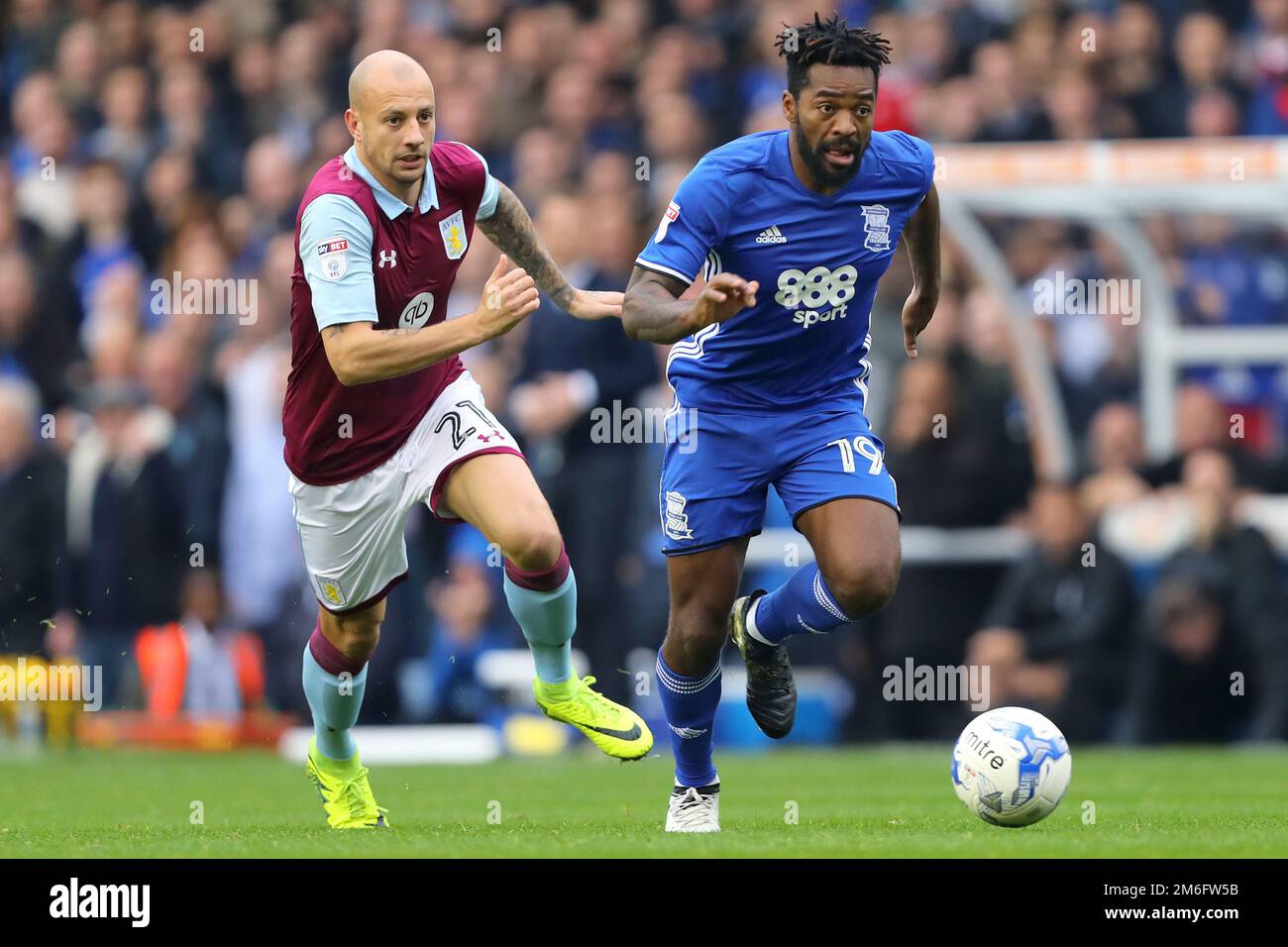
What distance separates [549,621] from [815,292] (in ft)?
→ 5.59

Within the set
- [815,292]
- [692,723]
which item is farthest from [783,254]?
[692,723]

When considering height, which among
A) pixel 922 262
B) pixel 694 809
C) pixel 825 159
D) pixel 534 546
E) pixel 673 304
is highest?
pixel 825 159

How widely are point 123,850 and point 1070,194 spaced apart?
8.71 m

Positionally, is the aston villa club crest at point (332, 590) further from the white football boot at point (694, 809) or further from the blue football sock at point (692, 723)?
the white football boot at point (694, 809)

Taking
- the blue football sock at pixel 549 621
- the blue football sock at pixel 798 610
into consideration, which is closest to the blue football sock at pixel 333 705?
the blue football sock at pixel 549 621

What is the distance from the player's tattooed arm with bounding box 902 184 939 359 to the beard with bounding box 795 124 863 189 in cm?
51

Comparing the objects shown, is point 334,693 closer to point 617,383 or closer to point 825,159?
point 825,159

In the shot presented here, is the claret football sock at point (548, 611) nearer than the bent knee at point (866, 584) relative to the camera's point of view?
No

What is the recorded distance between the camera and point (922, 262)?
905 cm

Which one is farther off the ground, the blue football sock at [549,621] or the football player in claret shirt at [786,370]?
the football player in claret shirt at [786,370]

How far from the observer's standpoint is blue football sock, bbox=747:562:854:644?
27.9 feet

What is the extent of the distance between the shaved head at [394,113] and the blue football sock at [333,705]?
6.92 ft

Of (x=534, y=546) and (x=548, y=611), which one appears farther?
(x=548, y=611)

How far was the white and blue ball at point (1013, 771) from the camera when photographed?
317 inches
